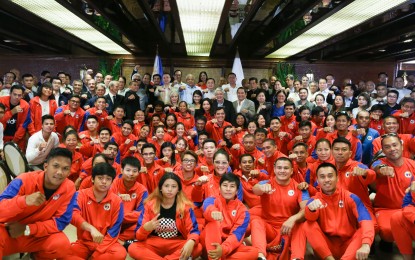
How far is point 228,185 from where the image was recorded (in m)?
3.48

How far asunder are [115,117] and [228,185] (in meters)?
3.48

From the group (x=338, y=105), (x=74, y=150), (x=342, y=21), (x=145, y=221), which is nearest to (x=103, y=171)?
(x=145, y=221)

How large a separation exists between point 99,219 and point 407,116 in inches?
190

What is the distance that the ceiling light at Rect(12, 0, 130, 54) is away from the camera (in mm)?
5344

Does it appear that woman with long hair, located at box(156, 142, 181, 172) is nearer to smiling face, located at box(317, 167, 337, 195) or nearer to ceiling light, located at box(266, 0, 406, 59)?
smiling face, located at box(317, 167, 337, 195)

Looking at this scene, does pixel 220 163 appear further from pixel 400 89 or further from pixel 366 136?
pixel 400 89

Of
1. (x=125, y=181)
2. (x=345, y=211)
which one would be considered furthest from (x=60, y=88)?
(x=345, y=211)

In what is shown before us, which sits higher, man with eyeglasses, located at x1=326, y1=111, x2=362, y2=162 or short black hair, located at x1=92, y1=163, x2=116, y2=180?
man with eyeglasses, located at x1=326, y1=111, x2=362, y2=162

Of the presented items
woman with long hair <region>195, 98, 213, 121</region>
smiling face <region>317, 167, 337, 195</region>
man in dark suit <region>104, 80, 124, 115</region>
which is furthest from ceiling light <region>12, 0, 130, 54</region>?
smiling face <region>317, 167, 337, 195</region>

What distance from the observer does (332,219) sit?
3.30m

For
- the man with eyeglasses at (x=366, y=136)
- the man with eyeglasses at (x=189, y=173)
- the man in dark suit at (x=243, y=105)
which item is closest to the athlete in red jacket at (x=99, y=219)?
the man with eyeglasses at (x=189, y=173)

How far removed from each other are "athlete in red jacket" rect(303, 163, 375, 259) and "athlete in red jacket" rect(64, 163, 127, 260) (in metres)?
1.79

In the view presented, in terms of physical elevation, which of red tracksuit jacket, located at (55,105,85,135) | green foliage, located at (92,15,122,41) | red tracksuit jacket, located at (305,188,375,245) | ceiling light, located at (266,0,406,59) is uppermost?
green foliage, located at (92,15,122,41)

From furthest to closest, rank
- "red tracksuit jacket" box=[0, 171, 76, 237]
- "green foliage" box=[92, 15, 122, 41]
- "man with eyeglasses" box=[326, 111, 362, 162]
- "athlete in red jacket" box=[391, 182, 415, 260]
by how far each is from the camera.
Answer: "green foliage" box=[92, 15, 122, 41]
"man with eyeglasses" box=[326, 111, 362, 162]
"athlete in red jacket" box=[391, 182, 415, 260]
"red tracksuit jacket" box=[0, 171, 76, 237]
